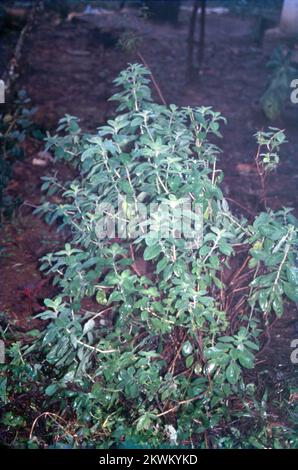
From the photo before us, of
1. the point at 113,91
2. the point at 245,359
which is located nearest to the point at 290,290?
the point at 245,359

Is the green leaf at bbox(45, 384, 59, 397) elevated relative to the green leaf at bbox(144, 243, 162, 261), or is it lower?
lower

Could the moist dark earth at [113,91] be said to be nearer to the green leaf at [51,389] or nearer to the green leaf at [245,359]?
the green leaf at [245,359]

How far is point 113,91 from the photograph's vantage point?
19.9ft

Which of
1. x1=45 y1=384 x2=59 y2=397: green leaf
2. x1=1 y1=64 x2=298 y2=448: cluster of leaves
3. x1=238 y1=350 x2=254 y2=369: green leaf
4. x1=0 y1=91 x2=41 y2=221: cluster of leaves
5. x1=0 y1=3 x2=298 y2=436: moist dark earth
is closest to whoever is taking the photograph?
x1=238 y1=350 x2=254 y2=369: green leaf

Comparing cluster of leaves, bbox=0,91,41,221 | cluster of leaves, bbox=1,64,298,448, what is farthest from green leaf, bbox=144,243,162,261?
cluster of leaves, bbox=0,91,41,221

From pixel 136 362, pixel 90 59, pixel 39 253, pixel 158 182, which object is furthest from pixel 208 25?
pixel 136 362

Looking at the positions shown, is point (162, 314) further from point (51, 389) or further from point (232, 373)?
point (51, 389)

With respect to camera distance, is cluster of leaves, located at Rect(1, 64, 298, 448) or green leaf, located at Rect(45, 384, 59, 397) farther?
green leaf, located at Rect(45, 384, 59, 397)

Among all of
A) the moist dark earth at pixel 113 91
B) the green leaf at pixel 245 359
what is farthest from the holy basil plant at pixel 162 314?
the moist dark earth at pixel 113 91

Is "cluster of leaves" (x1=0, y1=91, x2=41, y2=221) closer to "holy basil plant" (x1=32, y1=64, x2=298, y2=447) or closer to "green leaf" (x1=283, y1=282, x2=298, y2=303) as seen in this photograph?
"holy basil plant" (x1=32, y1=64, x2=298, y2=447)

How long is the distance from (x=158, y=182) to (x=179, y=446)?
1.28 meters

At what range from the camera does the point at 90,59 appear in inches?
280

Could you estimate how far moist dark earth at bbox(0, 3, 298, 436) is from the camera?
3588mm

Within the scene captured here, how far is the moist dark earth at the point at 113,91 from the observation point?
3.59m
